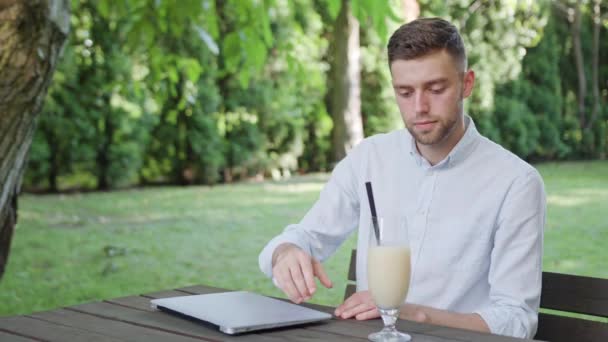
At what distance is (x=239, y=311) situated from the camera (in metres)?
1.80

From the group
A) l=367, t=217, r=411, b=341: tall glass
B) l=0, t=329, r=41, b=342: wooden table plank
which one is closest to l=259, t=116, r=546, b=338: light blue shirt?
l=367, t=217, r=411, b=341: tall glass

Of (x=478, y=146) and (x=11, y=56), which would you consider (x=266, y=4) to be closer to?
(x=11, y=56)

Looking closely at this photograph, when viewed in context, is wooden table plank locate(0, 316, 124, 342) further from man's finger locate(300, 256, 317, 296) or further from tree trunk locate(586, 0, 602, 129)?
tree trunk locate(586, 0, 602, 129)

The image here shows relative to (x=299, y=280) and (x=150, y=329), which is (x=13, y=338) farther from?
(x=299, y=280)

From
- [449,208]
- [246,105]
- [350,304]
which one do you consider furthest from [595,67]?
[350,304]

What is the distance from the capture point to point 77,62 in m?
12.2

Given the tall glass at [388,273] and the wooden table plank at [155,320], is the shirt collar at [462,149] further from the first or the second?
the wooden table plank at [155,320]

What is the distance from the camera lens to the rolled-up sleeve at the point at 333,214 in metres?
2.47

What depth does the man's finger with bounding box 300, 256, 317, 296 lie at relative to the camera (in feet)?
6.29

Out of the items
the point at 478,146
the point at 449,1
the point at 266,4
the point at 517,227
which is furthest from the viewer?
the point at 449,1

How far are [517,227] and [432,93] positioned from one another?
0.39 m

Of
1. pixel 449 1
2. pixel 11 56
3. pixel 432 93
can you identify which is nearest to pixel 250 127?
pixel 449 1

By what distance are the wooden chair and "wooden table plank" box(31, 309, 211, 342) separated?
1005 millimetres

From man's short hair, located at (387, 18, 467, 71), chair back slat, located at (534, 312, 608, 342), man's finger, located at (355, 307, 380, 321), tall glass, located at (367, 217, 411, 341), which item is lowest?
chair back slat, located at (534, 312, 608, 342)
